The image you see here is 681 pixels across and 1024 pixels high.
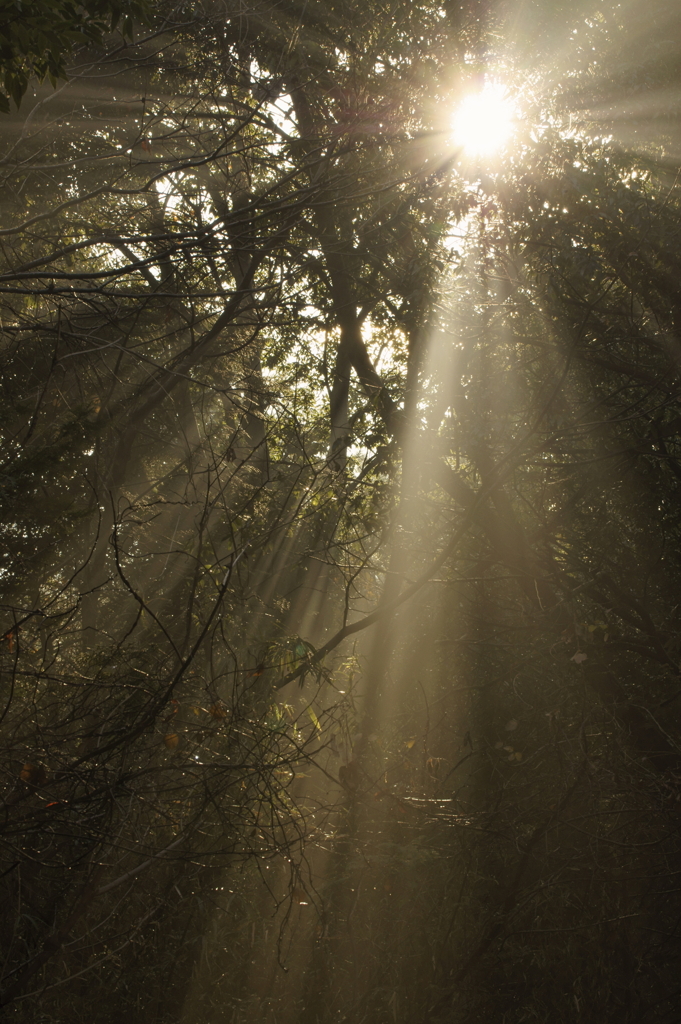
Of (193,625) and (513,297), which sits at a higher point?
(513,297)

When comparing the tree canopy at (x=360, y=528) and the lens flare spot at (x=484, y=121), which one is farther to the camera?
the lens flare spot at (x=484, y=121)

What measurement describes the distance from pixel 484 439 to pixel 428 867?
3405 mm

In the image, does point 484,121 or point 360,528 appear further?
point 360,528

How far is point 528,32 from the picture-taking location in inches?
220

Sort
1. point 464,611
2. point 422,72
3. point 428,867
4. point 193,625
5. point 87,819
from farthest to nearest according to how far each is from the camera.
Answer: point 464,611 < point 422,72 < point 428,867 < point 193,625 < point 87,819

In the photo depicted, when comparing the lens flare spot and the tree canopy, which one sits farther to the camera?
the lens flare spot

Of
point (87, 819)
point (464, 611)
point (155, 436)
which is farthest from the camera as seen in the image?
point (155, 436)

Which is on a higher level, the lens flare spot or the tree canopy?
the lens flare spot

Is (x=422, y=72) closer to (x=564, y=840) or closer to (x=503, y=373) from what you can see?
(x=503, y=373)

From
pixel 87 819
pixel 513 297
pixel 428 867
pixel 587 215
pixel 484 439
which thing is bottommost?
pixel 87 819

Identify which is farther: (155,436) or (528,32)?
(155,436)

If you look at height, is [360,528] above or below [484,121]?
below

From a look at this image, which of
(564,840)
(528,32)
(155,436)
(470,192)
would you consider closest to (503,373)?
(470,192)

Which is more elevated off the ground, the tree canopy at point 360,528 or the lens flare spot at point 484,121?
the lens flare spot at point 484,121
